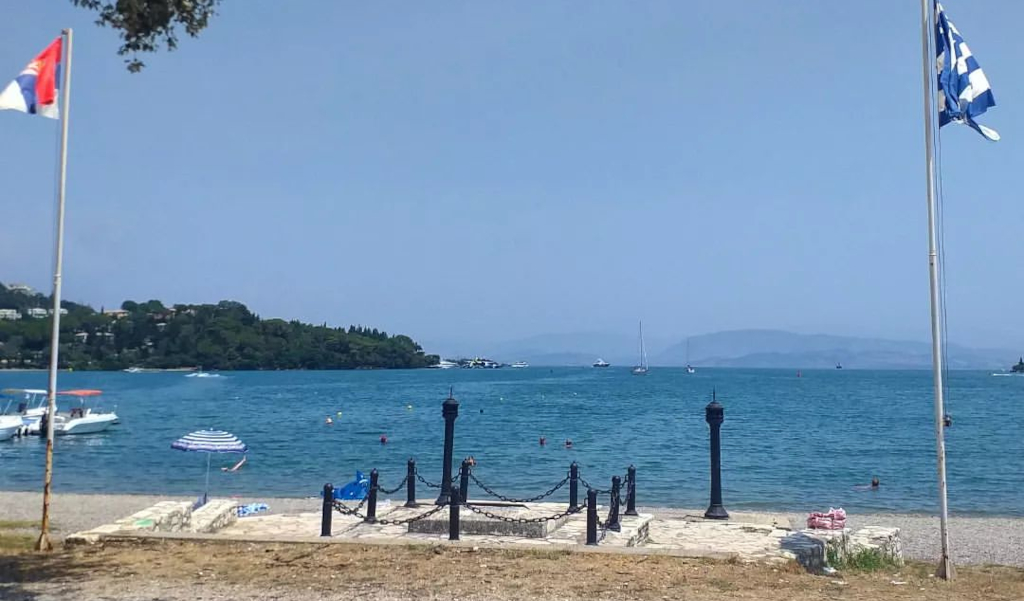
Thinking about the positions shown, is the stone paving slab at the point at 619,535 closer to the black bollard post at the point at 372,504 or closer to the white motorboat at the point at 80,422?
the black bollard post at the point at 372,504

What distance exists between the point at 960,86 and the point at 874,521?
13.7 metres

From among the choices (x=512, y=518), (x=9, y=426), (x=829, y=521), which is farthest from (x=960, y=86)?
(x=9, y=426)

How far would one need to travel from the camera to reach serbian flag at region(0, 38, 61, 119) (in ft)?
38.1

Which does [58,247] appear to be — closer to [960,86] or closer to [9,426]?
[960,86]

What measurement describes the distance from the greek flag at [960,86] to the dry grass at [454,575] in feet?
17.7

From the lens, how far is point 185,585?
9938 millimetres

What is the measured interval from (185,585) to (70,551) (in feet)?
8.94

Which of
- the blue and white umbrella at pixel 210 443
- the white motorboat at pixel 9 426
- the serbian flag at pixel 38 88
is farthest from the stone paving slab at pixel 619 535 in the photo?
the white motorboat at pixel 9 426

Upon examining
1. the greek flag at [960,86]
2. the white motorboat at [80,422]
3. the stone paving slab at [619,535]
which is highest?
the greek flag at [960,86]

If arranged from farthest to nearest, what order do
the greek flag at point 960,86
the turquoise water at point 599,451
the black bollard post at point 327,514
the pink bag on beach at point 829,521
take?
1. the turquoise water at point 599,451
2. the pink bag on beach at point 829,521
3. the black bollard post at point 327,514
4. the greek flag at point 960,86

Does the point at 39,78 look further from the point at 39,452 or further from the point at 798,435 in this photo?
the point at 798,435

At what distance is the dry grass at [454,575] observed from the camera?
9805 mm

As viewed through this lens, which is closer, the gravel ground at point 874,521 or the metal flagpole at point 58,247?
the metal flagpole at point 58,247

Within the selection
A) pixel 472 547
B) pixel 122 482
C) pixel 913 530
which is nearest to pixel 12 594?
pixel 472 547
